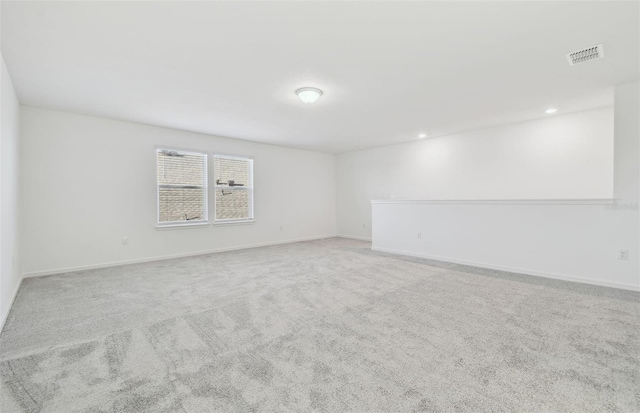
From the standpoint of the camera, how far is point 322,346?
6.82 feet

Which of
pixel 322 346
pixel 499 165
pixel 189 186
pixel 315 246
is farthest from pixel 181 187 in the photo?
pixel 499 165

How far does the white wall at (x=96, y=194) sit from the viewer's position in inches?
163

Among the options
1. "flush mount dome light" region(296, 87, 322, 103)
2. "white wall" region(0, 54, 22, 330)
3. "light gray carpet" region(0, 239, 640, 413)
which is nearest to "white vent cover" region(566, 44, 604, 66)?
"light gray carpet" region(0, 239, 640, 413)

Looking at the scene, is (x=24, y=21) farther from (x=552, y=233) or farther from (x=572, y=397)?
(x=552, y=233)

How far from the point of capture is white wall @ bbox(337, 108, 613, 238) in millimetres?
4508

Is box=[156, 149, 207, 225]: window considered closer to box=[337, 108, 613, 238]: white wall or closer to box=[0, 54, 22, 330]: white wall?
box=[0, 54, 22, 330]: white wall

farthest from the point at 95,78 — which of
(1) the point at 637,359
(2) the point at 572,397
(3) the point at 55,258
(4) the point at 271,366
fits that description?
(1) the point at 637,359

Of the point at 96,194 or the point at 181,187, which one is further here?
the point at 181,187

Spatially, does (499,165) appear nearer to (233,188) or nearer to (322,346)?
(322,346)

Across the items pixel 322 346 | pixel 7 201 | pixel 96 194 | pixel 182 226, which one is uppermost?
pixel 96 194

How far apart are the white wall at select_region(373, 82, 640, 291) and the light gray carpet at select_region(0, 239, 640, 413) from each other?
39 cm

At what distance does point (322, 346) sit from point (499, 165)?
517 cm

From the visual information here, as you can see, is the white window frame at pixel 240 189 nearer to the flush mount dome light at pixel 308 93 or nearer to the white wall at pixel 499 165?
the white wall at pixel 499 165

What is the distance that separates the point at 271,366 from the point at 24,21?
3178mm
